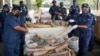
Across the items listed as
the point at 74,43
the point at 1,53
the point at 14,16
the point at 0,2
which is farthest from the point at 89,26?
the point at 0,2

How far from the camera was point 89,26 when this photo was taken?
18.0 feet

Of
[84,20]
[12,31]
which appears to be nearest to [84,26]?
[84,20]

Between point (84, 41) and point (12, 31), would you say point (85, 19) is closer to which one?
point (84, 41)

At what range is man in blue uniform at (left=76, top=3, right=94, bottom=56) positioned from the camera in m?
5.38

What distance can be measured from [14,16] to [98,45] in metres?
3.11

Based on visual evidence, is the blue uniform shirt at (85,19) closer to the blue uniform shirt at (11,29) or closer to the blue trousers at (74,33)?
the blue trousers at (74,33)

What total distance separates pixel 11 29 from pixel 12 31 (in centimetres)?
5

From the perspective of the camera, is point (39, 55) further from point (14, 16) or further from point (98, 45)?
point (98, 45)

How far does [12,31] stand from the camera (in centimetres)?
487

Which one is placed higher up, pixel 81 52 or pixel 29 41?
pixel 29 41

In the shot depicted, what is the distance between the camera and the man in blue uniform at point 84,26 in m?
5.38

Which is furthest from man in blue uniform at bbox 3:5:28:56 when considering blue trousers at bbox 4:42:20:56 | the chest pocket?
the chest pocket

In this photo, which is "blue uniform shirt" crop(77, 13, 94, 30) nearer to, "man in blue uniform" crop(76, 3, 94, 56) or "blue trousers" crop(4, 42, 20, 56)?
"man in blue uniform" crop(76, 3, 94, 56)

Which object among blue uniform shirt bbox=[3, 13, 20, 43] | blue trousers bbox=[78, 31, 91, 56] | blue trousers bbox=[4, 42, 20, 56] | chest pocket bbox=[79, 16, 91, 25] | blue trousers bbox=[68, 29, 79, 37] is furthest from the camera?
blue trousers bbox=[78, 31, 91, 56]
